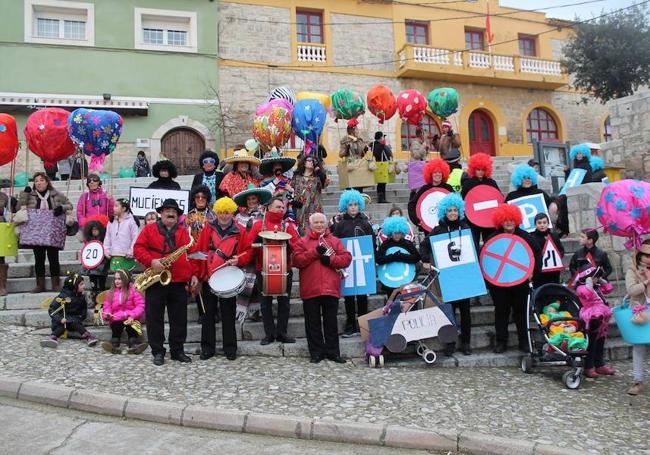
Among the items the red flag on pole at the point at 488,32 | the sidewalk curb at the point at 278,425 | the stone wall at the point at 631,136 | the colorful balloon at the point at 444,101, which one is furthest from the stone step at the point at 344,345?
the red flag on pole at the point at 488,32

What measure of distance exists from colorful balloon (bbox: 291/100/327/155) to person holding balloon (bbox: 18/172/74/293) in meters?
4.42

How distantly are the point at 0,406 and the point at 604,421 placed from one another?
5.42m

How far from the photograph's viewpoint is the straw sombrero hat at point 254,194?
6766mm

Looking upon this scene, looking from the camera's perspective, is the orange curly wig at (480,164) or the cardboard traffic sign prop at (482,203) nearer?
the cardboard traffic sign prop at (482,203)

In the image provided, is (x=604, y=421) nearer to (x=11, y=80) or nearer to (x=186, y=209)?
(x=186, y=209)

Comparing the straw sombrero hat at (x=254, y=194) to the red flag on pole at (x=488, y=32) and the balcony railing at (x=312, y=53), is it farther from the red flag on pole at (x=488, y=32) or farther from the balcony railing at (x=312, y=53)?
the red flag on pole at (x=488, y=32)

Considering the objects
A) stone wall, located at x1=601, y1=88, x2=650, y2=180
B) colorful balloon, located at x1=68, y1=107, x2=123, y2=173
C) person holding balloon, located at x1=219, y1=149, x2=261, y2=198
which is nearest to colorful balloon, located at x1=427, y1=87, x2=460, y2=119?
stone wall, located at x1=601, y1=88, x2=650, y2=180

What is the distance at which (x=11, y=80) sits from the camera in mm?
18016

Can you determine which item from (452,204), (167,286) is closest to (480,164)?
(452,204)

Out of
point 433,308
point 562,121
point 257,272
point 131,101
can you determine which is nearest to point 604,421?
point 433,308

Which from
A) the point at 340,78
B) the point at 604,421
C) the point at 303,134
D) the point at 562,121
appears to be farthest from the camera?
the point at 562,121

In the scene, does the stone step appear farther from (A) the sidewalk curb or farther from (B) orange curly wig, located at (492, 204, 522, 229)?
(A) the sidewalk curb

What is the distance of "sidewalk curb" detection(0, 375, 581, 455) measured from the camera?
407cm

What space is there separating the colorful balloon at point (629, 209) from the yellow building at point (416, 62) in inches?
651
